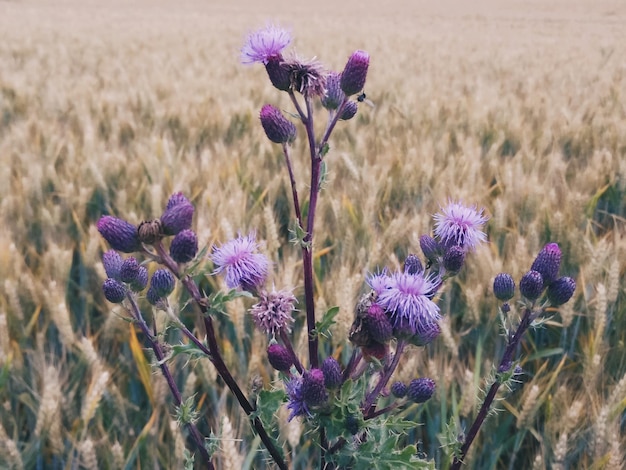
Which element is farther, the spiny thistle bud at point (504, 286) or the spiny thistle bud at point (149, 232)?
the spiny thistle bud at point (504, 286)

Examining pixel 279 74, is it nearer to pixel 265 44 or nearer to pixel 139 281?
pixel 265 44

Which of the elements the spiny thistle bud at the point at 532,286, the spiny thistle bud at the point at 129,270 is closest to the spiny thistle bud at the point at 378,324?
the spiny thistle bud at the point at 532,286

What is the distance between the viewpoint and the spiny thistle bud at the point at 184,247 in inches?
31.9

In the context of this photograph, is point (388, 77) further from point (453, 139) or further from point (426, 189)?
point (426, 189)

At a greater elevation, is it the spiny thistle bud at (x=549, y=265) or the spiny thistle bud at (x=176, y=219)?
the spiny thistle bud at (x=176, y=219)

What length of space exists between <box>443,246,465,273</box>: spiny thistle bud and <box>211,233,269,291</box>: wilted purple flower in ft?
0.96

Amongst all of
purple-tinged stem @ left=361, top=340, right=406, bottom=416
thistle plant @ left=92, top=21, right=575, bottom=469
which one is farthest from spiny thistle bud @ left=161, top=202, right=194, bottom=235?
purple-tinged stem @ left=361, top=340, right=406, bottom=416

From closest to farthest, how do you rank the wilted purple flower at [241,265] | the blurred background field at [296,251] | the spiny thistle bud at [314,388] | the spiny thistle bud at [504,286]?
the spiny thistle bud at [314,388] → the wilted purple flower at [241,265] → the spiny thistle bud at [504,286] → the blurred background field at [296,251]

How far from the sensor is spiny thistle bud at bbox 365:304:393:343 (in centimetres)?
81

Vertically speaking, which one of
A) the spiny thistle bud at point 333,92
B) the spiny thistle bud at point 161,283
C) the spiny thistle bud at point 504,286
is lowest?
the spiny thistle bud at point 504,286

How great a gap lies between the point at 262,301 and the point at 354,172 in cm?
158

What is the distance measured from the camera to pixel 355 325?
33.5 inches

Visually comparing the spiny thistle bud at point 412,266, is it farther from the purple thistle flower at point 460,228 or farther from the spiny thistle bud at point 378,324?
the spiny thistle bud at point 378,324

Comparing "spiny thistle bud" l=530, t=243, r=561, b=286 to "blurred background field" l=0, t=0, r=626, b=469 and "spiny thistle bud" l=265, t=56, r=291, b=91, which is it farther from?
"spiny thistle bud" l=265, t=56, r=291, b=91
